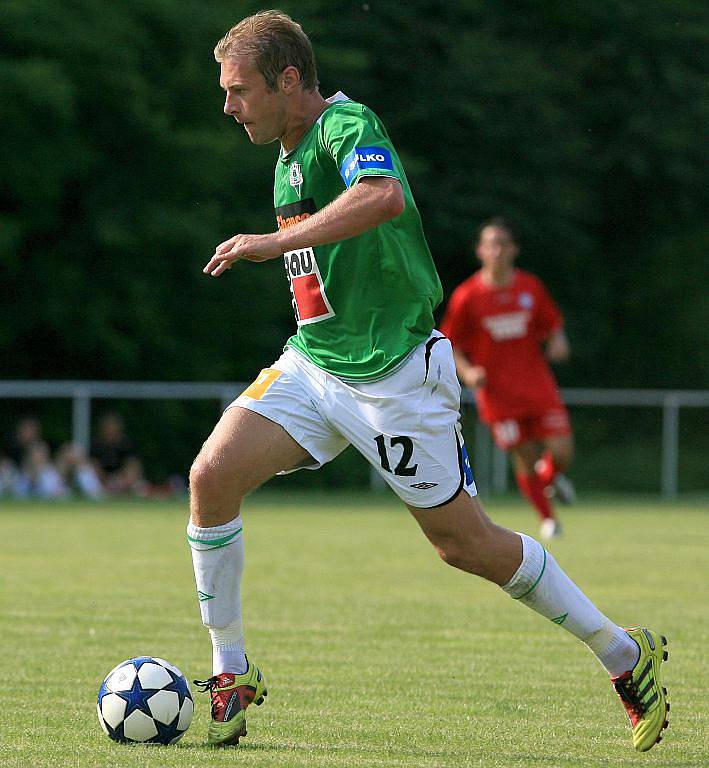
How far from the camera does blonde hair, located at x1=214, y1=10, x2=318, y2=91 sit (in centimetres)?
513

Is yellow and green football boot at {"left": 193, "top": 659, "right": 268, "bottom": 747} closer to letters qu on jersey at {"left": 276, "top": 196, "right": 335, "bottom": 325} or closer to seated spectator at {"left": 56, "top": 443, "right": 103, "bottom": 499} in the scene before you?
letters qu on jersey at {"left": 276, "top": 196, "right": 335, "bottom": 325}

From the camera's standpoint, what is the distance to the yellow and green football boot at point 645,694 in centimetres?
496

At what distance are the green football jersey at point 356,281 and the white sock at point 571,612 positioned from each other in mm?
791

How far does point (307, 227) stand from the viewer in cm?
482

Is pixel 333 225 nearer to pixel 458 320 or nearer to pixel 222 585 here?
pixel 222 585

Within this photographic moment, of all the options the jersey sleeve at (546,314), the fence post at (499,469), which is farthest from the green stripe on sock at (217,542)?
the fence post at (499,469)

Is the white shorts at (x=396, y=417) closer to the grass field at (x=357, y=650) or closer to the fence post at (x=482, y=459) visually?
the grass field at (x=357, y=650)

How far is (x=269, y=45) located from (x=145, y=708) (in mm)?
2114

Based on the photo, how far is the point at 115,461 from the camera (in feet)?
71.3

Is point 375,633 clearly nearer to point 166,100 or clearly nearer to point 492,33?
point 166,100

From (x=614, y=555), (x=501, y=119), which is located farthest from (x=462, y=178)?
(x=614, y=555)

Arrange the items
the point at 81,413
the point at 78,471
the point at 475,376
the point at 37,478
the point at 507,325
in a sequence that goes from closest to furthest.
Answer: the point at 475,376
the point at 507,325
the point at 37,478
the point at 78,471
the point at 81,413

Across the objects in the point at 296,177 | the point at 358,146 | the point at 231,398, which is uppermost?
the point at 358,146

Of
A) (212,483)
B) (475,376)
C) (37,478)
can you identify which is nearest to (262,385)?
(212,483)
